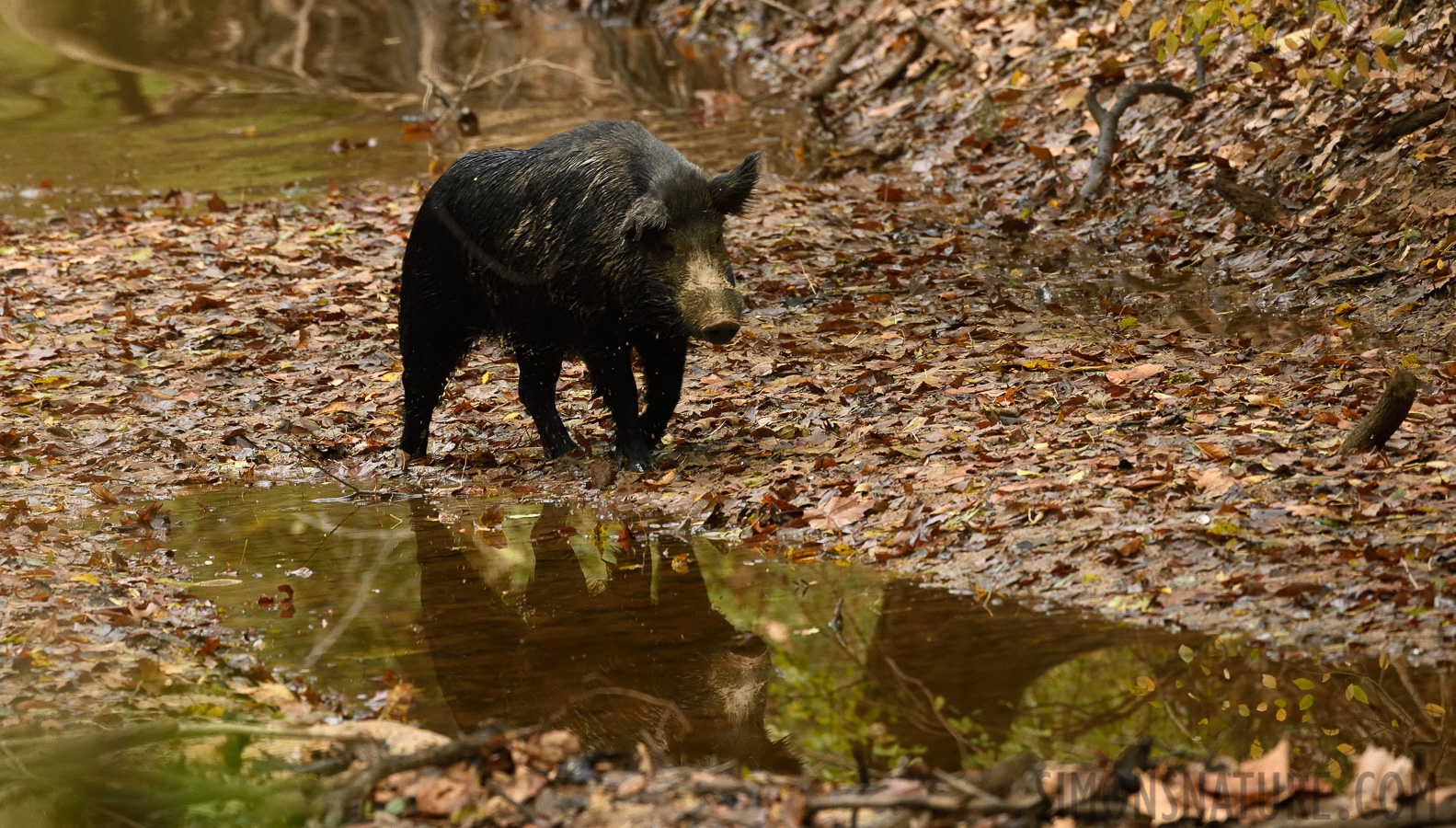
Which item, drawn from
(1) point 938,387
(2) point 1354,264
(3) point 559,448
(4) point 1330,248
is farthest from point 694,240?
(4) point 1330,248

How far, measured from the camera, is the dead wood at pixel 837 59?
1739 centimetres

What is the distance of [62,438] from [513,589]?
3.96 meters

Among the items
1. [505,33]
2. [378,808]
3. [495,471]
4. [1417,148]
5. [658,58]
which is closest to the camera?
[378,808]

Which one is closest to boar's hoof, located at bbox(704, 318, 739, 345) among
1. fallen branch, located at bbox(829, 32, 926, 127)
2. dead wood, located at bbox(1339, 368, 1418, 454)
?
dead wood, located at bbox(1339, 368, 1418, 454)

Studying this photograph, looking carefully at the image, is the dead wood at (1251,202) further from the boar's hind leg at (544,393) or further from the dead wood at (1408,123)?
the boar's hind leg at (544,393)

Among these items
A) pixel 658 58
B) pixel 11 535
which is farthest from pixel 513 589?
pixel 658 58

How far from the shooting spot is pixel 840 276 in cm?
1082

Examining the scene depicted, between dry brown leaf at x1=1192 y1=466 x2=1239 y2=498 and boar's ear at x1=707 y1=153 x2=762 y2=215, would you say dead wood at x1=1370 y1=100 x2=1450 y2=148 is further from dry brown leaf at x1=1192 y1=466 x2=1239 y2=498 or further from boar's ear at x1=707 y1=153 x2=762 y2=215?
boar's ear at x1=707 y1=153 x2=762 y2=215

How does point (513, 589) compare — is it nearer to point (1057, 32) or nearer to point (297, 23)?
point (1057, 32)

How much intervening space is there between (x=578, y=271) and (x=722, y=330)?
1018mm

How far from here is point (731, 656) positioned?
532 cm

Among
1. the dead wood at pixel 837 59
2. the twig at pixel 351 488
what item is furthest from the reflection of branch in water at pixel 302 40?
the twig at pixel 351 488

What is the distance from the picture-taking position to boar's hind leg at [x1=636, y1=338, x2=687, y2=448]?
7.64m

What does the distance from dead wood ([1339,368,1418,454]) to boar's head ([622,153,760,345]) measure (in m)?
2.96
